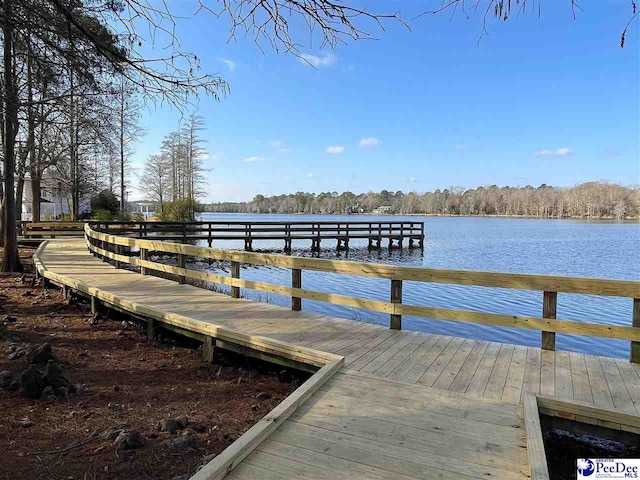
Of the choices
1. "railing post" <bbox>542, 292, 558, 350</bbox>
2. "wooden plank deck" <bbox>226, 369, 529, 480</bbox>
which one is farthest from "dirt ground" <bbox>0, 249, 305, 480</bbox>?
"railing post" <bbox>542, 292, 558, 350</bbox>

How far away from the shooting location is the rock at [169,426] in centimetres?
332

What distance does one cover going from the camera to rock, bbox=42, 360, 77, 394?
13.1 feet

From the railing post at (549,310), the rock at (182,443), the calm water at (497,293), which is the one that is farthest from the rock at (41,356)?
the calm water at (497,293)

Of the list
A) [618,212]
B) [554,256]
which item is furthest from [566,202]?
[554,256]

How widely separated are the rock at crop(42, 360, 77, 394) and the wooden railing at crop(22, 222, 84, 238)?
1920 centimetres

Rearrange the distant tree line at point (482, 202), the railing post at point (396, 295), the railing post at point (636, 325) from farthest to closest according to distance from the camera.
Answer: the distant tree line at point (482, 202)
the railing post at point (396, 295)
the railing post at point (636, 325)

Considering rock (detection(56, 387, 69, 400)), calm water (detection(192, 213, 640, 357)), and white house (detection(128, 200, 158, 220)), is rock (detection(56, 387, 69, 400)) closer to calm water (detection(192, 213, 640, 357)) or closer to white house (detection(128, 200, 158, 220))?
calm water (detection(192, 213, 640, 357))

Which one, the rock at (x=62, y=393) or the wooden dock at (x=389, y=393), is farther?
the rock at (x=62, y=393)

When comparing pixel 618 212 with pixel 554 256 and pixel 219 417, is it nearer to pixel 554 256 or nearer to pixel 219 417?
pixel 554 256

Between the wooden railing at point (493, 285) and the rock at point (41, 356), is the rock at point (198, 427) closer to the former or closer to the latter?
the rock at point (41, 356)

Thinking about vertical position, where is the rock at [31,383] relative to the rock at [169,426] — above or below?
above

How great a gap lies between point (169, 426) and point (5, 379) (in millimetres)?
1901

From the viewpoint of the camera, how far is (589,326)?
405cm

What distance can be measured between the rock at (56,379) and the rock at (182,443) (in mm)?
1521
